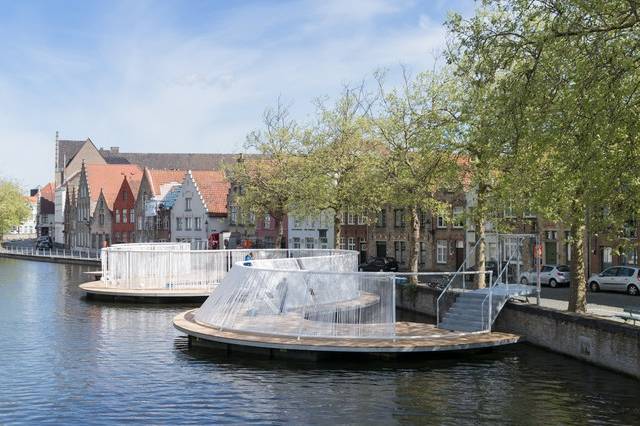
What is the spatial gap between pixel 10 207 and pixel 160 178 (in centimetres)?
3045

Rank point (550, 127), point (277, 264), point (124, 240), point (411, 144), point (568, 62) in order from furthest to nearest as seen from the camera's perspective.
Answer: point (124, 240), point (411, 144), point (277, 264), point (550, 127), point (568, 62)

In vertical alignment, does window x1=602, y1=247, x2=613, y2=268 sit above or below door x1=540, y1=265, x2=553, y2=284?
above

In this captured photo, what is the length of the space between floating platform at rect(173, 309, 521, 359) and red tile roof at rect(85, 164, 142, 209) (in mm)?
82308

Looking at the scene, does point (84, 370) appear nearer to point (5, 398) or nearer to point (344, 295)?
point (5, 398)

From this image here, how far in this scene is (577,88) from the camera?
18.2 m

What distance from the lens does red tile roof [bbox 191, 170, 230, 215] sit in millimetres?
81500

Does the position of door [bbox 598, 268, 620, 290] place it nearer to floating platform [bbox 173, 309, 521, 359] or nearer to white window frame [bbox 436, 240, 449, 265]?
white window frame [bbox 436, 240, 449, 265]

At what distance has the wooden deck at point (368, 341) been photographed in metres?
23.1

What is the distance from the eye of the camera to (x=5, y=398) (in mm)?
19234

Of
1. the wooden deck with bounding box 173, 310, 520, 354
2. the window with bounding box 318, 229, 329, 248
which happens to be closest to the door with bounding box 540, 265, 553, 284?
the wooden deck with bounding box 173, 310, 520, 354

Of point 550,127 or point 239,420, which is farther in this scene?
point 550,127

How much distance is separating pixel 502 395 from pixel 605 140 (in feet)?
23.5

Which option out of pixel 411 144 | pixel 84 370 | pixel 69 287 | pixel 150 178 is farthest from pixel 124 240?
pixel 84 370

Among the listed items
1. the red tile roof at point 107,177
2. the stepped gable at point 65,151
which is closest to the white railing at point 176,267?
the red tile roof at point 107,177
